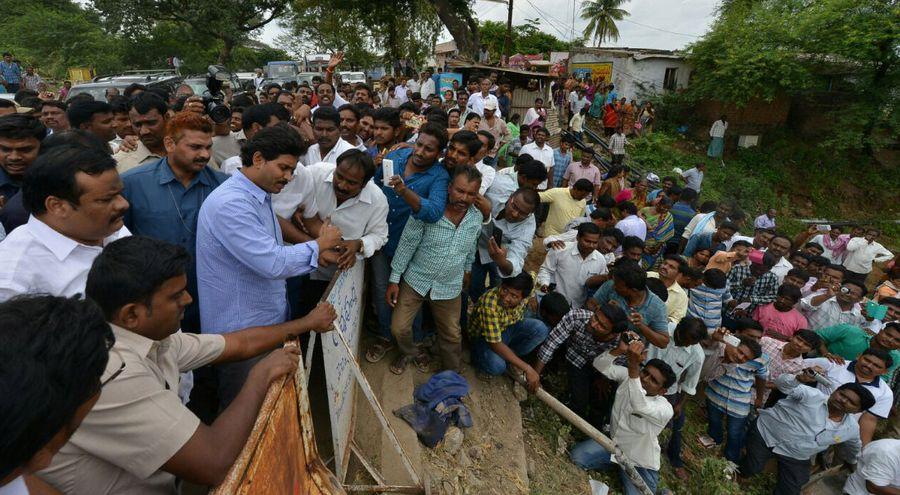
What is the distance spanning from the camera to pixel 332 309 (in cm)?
221

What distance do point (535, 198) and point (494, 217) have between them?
621 millimetres

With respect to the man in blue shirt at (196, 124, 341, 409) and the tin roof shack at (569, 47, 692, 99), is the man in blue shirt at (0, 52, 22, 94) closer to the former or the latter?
the man in blue shirt at (196, 124, 341, 409)

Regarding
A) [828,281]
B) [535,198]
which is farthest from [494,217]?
[828,281]

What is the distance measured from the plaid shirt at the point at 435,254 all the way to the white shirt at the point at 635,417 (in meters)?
1.82

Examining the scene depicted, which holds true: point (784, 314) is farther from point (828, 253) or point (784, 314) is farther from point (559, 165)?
point (828, 253)

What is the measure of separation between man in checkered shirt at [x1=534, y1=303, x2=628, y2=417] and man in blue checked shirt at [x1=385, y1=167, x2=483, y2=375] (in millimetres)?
1235

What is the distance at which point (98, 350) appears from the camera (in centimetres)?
102

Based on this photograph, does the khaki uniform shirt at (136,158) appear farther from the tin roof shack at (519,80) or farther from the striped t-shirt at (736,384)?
the tin roof shack at (519,80)

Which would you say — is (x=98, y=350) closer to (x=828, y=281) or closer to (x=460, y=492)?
(x=460, y=492)

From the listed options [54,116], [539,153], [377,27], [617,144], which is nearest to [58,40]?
[377,27]

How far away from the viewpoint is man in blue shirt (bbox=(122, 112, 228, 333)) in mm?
2514

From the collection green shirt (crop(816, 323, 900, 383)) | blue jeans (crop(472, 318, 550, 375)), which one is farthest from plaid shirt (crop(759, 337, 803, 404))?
blue jeans (crop(472, 318, 550, 375))

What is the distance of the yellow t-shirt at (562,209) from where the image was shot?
19.1 ft

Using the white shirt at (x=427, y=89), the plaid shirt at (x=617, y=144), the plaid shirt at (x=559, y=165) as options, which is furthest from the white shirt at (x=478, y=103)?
the plaid shirt at (x=617, y=144)
